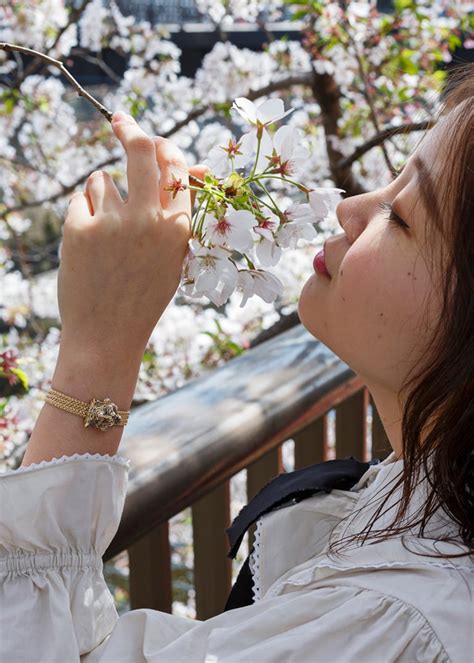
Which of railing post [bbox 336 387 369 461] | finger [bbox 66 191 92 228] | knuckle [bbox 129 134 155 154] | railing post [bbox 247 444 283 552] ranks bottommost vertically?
railing post [bbox 336 387 369 461]

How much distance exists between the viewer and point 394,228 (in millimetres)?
1051

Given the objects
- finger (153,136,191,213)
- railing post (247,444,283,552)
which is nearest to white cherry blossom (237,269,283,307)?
finger (153,136,191,213)

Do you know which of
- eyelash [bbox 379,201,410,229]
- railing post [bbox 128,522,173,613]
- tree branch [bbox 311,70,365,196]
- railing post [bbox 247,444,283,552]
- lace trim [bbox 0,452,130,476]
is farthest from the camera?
tree branch [bbox 311,70,365,196]

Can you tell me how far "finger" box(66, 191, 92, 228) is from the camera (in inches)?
38.9

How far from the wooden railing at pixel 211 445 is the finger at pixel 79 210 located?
295 mm

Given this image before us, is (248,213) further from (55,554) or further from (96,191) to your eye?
(55,554)

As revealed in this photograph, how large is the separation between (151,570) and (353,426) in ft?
2.80

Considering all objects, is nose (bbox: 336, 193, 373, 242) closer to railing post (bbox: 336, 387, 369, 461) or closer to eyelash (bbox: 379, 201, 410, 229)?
eyelash (bbox: 379, 201, 410, 229)

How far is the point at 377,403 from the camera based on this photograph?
111 cm

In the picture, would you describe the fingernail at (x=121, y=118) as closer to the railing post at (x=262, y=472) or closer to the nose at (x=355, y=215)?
the nose at (x=355, y=215)

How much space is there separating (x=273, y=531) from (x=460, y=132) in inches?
22.4

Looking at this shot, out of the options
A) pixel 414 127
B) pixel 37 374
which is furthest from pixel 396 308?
pixel 37 374

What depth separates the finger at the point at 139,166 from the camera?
963 millimetres

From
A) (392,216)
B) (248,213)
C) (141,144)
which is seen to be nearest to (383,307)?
(392,216)
